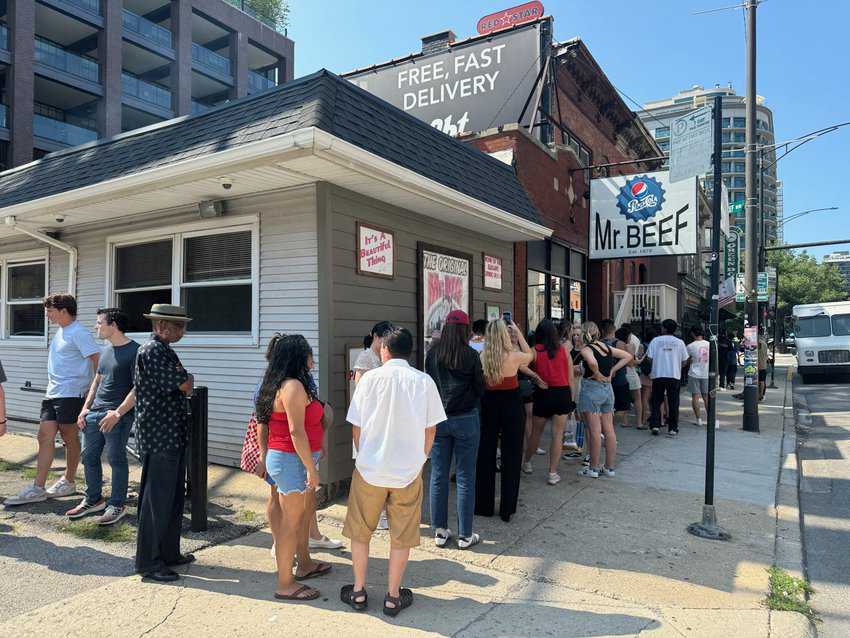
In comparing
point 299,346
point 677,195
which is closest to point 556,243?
point 677,195

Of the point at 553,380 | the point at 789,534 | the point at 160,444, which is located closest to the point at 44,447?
the point at 160,444

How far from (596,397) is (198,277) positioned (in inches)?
184

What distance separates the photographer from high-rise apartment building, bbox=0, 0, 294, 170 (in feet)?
78.5

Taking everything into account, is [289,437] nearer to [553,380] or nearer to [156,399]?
[156,399]

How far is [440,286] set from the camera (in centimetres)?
730

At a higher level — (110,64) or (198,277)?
(110,64)

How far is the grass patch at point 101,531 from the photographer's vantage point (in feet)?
14.6

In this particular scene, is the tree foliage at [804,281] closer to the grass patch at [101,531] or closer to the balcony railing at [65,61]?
the balcony railing at [65,61]

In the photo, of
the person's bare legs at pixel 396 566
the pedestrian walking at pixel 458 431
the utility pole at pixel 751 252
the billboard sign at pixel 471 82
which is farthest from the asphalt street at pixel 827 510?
the billboard sign at pixel 471 82

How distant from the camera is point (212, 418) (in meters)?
6.40

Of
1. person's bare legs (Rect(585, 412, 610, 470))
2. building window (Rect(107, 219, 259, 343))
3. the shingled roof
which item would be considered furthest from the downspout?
person's bare legs (Rect(585, 412, 610, 470))

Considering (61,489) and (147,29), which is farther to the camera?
(147,29)

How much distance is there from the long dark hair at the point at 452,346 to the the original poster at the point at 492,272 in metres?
3.89

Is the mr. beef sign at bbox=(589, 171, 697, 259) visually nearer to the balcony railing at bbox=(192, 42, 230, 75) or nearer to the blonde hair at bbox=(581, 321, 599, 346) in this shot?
the blonde hair at bbox=(581, 321, 599, 346)
